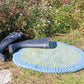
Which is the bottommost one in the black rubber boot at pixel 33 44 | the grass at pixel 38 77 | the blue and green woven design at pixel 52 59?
the grass at pixel 38 77

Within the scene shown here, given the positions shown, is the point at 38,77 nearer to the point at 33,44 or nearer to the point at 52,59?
the point at 52,59

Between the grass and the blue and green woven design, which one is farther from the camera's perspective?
the blue and green woven design

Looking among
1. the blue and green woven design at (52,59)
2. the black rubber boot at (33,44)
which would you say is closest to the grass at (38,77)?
the blue and green woven design at (52,59)

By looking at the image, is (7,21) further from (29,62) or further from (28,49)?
(29,62)

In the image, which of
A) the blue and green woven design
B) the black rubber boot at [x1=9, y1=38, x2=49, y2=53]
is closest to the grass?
the blue and green woven design

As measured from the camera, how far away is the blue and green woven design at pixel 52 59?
270 cm

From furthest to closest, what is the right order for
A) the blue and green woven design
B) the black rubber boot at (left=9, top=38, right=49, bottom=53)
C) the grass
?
the black rubber boot at (left=9, top=38, right=49, bottom=53)
the blue and green woven design
the grass

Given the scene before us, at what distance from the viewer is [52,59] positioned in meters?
2.97

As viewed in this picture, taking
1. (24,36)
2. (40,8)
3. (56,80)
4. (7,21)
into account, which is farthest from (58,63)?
(40,8)

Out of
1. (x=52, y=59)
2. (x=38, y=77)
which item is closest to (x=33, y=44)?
(x=52, y=59)

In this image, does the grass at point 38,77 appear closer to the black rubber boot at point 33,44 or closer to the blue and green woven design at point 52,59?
the blue and green woven design at point 52,59

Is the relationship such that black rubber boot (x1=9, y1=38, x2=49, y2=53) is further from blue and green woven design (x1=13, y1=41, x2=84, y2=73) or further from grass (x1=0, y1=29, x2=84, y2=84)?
grass (x1=0, y1=29, x2=84, y2=84)

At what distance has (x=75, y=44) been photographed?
3809 millimetres

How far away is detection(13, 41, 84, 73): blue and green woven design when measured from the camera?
2.70 metres
